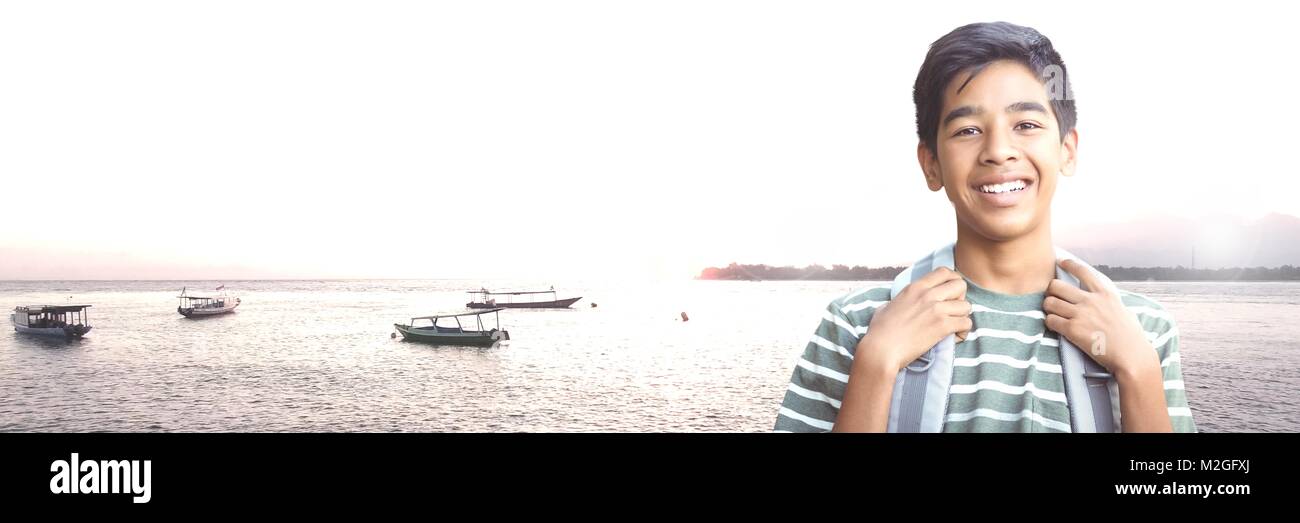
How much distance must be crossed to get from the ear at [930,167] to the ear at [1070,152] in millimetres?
234

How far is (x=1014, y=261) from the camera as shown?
1555 millimetres

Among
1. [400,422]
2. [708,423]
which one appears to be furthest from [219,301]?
[708,423]

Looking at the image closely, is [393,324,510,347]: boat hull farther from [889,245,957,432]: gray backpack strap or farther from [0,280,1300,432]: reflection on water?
[889,245,957,432]: gray backpack strap

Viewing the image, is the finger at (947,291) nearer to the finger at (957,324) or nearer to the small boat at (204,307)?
the finger at (957,324)

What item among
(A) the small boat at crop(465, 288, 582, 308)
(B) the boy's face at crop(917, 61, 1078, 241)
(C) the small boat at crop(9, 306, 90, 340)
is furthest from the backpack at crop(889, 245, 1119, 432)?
(C) the small boat at crop(9, 306, 90, 340)

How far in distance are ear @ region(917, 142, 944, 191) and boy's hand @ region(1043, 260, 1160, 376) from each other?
0.29m

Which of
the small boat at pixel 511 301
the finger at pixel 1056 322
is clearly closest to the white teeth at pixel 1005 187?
the finger at pixel 1056 322

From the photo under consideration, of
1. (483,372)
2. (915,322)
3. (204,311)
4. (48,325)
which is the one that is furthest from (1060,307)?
(204,311)

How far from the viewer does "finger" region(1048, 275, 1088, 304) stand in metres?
1.46

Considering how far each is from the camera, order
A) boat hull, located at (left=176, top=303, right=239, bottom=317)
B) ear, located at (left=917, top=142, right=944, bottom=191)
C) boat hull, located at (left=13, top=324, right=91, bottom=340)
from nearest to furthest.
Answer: ear, located at (left=917, top=142, right=944, bottom=191) < boat hull, located at (left=13, top=324, right=91, bottom=340) < boat hull, located at (left=176, top=303, right=239, bottom=317)

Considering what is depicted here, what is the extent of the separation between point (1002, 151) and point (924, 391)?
0.46m

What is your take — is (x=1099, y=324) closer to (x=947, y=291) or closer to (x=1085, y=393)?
(x=1085, y=393)

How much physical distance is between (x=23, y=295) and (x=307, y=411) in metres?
35.1

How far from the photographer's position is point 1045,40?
157 cm
